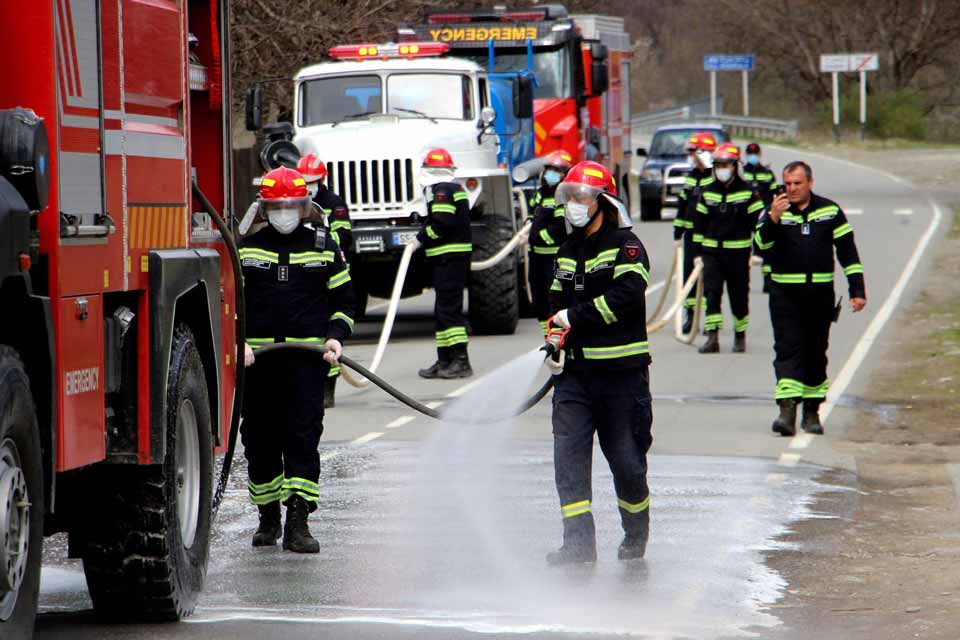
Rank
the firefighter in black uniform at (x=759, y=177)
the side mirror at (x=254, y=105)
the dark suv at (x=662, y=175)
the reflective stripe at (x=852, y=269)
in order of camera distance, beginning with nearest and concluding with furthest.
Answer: the reflective stripe at (x=852, y=269), the side mirror at (x=254, y=105), the firefighter in black uniform at (x=759, y=177), the dark suv at (x=662, y=175)

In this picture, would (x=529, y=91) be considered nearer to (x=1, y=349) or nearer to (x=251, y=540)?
(x=251, y=540)

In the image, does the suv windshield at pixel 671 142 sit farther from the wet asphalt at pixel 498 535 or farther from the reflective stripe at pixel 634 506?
the reflective stripe at pixel 634 506

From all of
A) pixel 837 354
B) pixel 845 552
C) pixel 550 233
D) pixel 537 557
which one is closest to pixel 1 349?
pixel 537 557

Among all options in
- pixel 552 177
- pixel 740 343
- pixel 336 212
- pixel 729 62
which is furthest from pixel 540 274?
pixel 729 62

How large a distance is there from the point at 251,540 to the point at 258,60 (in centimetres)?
1561

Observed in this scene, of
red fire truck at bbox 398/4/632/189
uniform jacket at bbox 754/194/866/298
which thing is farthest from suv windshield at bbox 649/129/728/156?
uniform jacket at bbox 754/194/866/298

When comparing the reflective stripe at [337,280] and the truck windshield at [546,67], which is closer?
the reflective stripe at [337,280]

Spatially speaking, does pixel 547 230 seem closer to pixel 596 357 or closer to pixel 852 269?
pixel 852 269

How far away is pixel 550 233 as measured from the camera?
1641cm

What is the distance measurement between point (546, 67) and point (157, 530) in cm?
1856

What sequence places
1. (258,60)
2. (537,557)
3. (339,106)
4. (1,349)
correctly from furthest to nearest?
1. (258,60)
2. (339,106)
3. (537,557)
4. (1,349)

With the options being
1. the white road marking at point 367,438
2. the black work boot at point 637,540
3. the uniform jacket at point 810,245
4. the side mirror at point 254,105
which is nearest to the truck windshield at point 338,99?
the side mirror at point 254,105

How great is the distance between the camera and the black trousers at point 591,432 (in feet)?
27.2

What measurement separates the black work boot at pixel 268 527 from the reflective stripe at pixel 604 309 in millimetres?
1969
